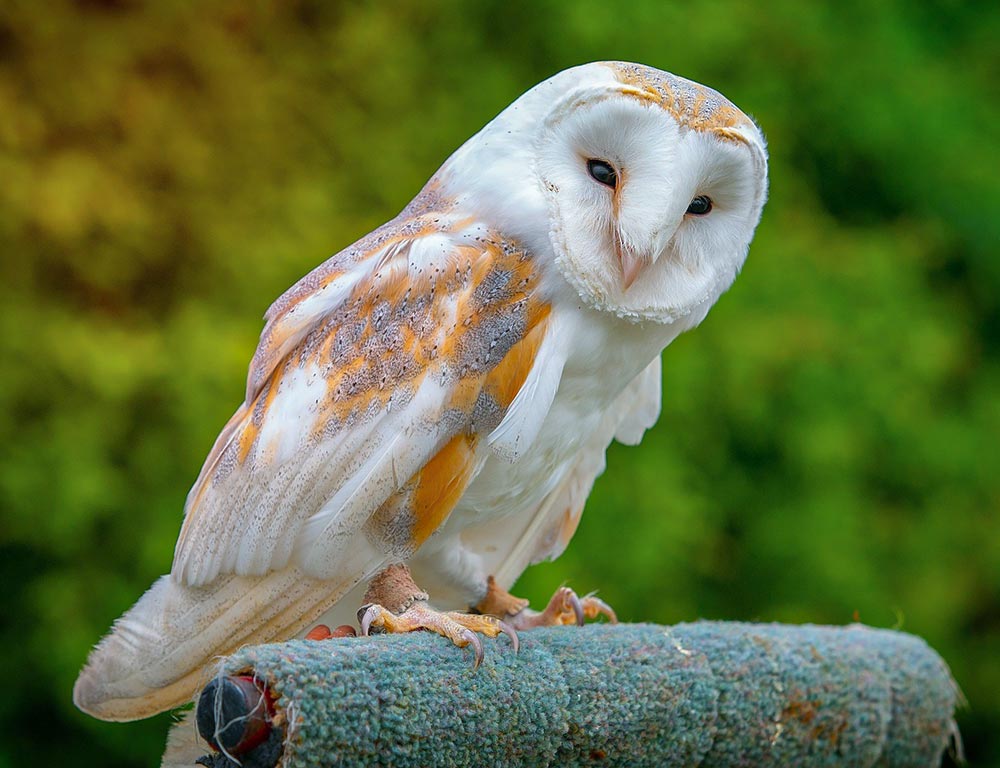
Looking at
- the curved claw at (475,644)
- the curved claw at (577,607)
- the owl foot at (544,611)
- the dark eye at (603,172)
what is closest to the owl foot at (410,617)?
the curved claw at (475,644)

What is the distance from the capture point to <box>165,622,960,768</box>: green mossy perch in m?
→ 1.08

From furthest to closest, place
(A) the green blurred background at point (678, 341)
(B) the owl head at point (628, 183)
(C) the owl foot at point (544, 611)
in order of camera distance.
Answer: (A) the green blurred background at point (678, 341), (C) the owl foot at point (544, 611), (B) the owl head at point (628, 183)

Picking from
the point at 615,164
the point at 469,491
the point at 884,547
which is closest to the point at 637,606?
the point at 884,547

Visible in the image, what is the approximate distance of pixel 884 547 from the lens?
303 centimetres

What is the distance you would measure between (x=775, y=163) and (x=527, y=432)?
6.60 feet

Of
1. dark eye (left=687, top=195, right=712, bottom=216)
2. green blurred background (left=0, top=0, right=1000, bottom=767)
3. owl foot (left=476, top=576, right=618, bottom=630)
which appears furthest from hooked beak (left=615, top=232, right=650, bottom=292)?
green blurred background (left=0, top=0, right=1000, bottom=767)

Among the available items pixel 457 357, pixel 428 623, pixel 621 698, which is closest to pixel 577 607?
pixel 621 698

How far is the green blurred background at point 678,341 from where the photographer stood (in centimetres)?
246

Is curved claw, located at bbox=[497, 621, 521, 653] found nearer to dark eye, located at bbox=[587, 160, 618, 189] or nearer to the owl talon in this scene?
the owl talon

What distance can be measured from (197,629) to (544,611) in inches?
21.5

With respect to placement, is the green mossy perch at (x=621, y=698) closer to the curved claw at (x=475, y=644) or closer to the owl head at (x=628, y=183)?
the curved claw at (x=475, y=644)

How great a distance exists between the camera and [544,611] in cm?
167

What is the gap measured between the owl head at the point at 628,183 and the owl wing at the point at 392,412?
0.06 meters

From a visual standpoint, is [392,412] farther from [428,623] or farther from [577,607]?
[577,607]
